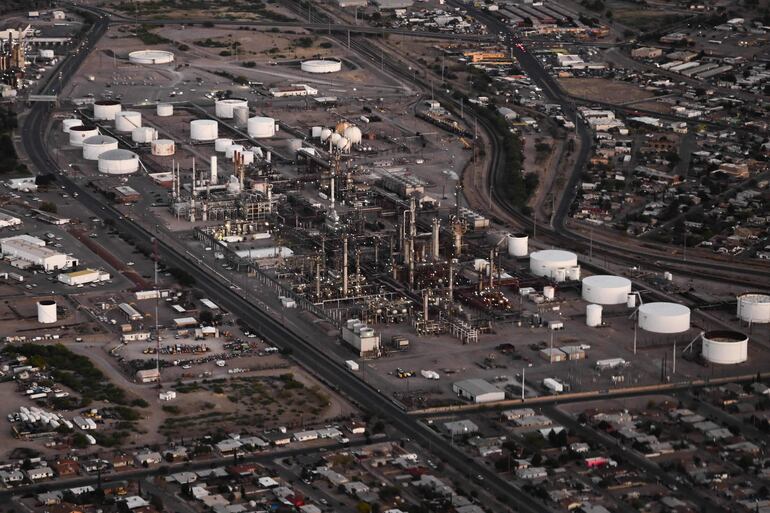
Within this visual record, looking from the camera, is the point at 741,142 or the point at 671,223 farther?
the point at 741,142

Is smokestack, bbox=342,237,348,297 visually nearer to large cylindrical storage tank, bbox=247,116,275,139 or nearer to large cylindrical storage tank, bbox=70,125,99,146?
large cylindrical storage tank, bbox=247,116,275,139

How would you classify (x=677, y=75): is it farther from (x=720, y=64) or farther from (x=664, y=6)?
(x=664, y=6)

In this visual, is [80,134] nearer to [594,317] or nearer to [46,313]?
[46,313]

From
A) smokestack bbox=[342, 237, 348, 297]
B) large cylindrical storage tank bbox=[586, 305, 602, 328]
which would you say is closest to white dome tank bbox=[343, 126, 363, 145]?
smokestack bbox=[342, 237, 348, 297]

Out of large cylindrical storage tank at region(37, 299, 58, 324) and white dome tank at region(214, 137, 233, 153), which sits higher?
large cylindrical storage tank at region(37, 299, 58, 324)

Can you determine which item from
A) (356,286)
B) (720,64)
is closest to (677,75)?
(720,64)

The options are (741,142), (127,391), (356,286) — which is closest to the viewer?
(127,391)

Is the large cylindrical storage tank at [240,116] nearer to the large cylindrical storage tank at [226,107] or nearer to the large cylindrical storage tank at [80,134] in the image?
the large cylindrical storage tank at [226,107]
